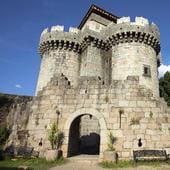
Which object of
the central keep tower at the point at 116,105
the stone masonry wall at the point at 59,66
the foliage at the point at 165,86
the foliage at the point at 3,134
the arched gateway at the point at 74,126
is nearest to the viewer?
the central keep tower at the point at 116,105

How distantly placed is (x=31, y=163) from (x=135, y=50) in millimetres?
11719

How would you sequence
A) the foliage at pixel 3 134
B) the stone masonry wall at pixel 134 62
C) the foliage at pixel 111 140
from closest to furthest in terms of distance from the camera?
the foliage at pixel 111 140, the foliage at pixel 3 134, the stone masonry wall at pixel 134 62

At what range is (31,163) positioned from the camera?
993cm

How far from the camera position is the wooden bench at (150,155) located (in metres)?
9.84

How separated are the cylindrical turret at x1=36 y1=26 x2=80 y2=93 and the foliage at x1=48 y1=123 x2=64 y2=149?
27.8 ft

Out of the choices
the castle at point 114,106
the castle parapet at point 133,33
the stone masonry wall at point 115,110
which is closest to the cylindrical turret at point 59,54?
the castle at point 114,106

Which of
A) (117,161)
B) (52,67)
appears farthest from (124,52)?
(117,161)

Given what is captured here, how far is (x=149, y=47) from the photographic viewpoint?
18594mm

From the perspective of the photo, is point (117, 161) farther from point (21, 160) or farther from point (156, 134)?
point (21, 160)

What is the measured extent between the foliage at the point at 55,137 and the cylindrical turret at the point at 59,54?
27.8ft

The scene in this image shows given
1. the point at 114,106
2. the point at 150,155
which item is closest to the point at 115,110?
the point at 114,106

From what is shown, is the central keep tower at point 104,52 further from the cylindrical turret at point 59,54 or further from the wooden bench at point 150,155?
the wooden bench at point 150,155

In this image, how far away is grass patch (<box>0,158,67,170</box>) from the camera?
9.15 meters

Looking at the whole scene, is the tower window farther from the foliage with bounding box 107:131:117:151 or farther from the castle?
the foliage with bounding box 107:131:117:151
